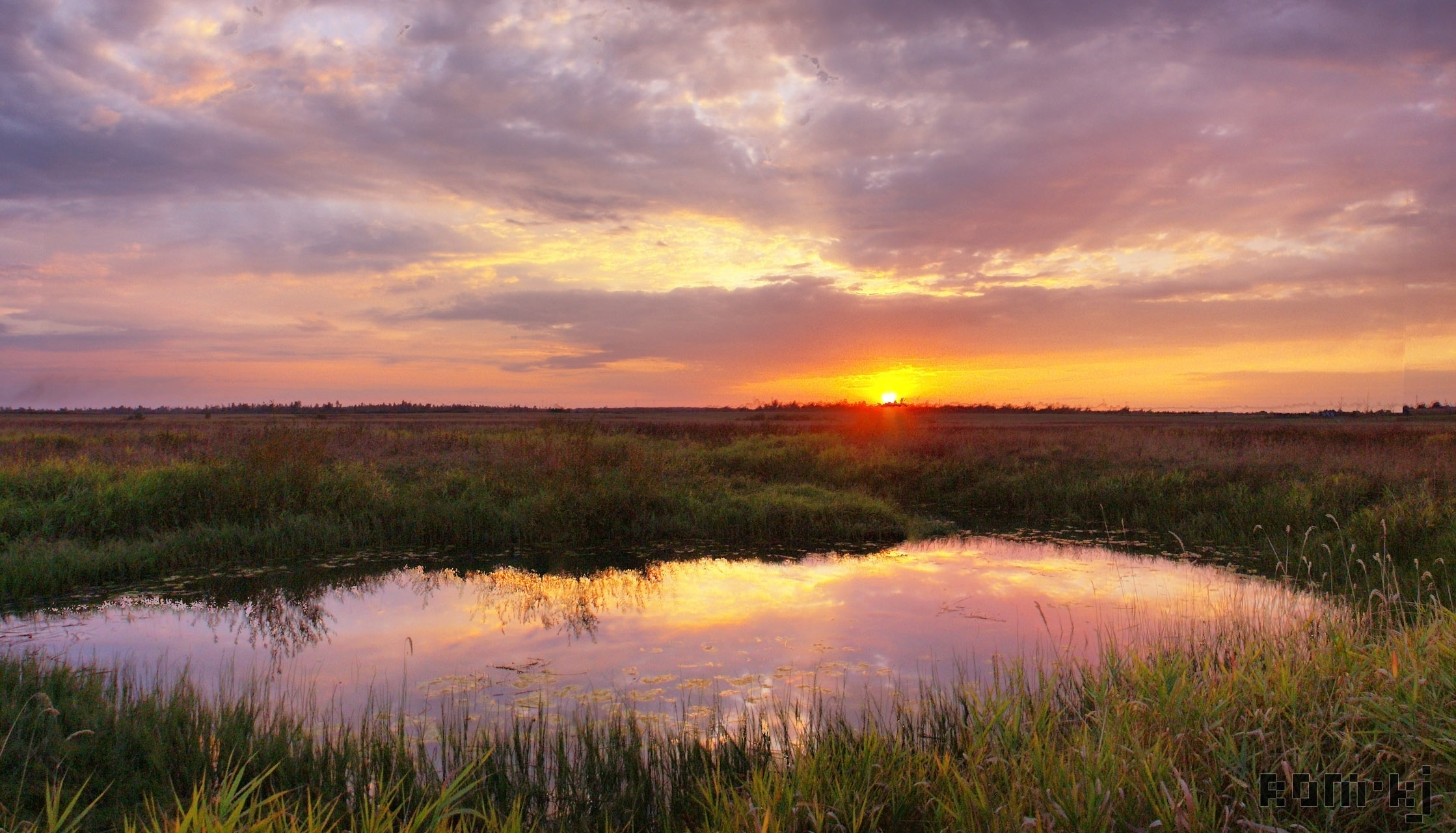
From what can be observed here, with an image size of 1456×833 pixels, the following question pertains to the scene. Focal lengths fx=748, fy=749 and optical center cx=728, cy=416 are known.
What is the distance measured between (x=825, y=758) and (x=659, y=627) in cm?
489

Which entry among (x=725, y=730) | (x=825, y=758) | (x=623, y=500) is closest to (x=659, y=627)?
(x=725, y=730)

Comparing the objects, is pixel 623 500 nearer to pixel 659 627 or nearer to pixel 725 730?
pixel 659 627

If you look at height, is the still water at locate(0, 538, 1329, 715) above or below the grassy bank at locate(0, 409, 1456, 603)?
below

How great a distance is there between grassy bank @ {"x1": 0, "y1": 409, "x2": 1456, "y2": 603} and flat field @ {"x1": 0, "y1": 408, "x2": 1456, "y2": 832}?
7cm

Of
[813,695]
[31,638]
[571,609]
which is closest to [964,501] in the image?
[571,609]

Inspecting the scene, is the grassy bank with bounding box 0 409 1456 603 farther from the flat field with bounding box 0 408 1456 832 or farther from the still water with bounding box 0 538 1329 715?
the still water with bounding box 0 538 1329 715

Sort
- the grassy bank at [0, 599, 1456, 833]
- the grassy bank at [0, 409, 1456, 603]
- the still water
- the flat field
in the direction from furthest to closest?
the grassy bank at [0, 409, 1456, 603] → the still water → the flat field → the grassy bank at [0, 599, 1456, 833]

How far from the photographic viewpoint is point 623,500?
48.1ft

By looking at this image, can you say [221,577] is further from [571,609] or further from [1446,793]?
[1446,793]

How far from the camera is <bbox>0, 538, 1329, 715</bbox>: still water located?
695 centimetres

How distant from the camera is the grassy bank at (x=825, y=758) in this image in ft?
11.5

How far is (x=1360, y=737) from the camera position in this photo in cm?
396

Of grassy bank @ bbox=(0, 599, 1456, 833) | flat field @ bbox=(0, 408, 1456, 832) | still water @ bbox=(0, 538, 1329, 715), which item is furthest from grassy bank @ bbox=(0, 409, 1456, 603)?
grassy bank @ bbox=(0, 599, 1456, 833)

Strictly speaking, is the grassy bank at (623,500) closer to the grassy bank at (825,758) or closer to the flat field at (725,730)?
the flat field at (725,730)
